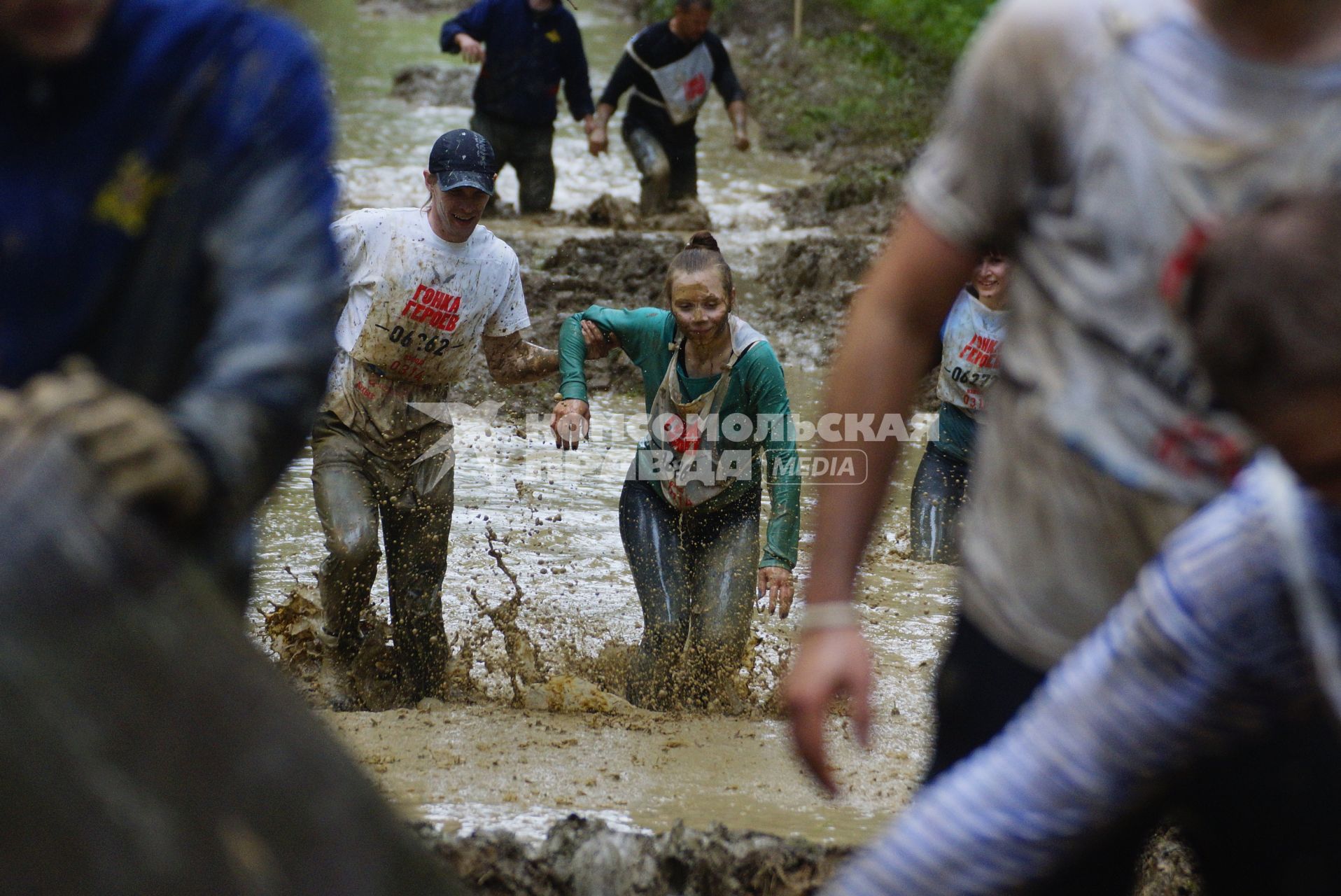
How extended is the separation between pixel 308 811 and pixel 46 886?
23 cm

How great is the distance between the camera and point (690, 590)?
20.2 feet

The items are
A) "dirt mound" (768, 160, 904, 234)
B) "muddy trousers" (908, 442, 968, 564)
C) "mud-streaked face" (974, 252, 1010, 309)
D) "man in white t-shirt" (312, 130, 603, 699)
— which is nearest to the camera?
"man in white t-shirt" (312, 130, 603, 699)

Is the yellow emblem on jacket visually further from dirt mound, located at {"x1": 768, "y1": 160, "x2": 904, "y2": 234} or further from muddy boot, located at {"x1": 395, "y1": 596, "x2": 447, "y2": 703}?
dirt mound, located at {"x1": 768, "y1": 160, "x2": 904, "y2": 234}

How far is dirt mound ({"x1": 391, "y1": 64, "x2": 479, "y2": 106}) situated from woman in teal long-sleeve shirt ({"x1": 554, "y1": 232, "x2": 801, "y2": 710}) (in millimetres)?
15046

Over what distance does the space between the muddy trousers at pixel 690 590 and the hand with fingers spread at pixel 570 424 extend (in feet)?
1.48

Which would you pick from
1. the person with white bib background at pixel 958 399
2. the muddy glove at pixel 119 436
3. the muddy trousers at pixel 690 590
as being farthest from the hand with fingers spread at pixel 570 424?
the muddy glove at pixel 119 436

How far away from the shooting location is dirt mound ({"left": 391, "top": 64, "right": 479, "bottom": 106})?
20.7 m

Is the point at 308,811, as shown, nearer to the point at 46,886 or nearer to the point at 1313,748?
the point at 46,886

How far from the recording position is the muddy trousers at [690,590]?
19.8ft

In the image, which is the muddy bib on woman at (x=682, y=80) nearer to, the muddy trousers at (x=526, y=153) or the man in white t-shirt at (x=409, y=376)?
the muddy trousers at (x=526, y=153)

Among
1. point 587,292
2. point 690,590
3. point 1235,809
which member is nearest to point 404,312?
point 690,590

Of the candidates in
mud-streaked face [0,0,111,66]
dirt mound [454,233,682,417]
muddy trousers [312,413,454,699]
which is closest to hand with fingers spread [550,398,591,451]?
muddy trousers [312,413,454,699]

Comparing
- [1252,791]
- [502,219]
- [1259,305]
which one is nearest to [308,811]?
[1259,305]

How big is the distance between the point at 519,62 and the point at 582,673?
24.4 ft
